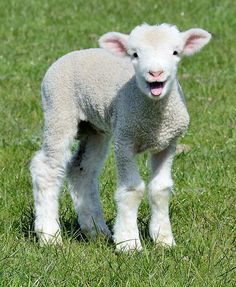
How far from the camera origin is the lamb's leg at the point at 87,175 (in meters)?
7.38

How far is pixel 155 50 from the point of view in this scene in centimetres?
606

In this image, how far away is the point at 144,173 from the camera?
8484 millimetres

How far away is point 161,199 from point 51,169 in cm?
97

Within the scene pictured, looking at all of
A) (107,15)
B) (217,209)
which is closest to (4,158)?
(217,209)

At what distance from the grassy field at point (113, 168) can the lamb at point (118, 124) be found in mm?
224

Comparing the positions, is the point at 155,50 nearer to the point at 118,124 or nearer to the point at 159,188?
the point at 118,124

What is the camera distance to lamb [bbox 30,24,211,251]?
6234 mm

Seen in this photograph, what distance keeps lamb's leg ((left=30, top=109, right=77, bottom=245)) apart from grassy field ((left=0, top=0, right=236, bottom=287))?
15 cm

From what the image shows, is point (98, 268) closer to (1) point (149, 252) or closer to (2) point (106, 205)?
(1) point (149, 252)

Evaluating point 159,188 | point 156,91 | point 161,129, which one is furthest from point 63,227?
point 156,91

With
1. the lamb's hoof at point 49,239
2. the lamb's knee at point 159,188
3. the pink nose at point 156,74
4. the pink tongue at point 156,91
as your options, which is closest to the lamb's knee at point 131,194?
the lamb's knee at point 159,188

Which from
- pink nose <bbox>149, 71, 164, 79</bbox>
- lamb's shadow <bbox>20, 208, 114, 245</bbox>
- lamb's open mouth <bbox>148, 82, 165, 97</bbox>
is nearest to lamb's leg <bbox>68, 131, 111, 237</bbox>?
lamb's shadow <bbox>20, 208, 114, 245</bbox>

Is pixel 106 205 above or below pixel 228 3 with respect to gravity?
below

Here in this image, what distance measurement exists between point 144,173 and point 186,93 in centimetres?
348
